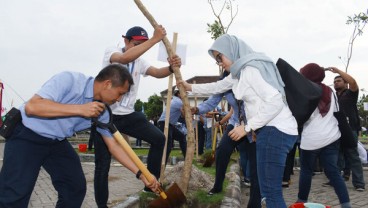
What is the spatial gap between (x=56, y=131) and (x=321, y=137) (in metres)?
3.03

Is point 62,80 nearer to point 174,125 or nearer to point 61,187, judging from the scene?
point 61,187

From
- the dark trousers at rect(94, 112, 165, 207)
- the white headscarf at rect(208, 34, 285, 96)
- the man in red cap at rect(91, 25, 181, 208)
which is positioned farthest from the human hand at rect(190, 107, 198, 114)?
the white headscarf at rect(208, 34, 285, 96)

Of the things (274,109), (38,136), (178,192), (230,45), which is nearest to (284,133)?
(274,109)

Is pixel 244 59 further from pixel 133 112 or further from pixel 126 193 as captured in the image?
pixel 126 193

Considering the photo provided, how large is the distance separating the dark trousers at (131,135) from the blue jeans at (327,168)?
5.75ft

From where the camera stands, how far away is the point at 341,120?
474 cm

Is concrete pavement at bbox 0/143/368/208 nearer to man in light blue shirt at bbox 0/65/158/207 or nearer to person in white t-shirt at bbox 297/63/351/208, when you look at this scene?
person in white t-shirt at bbox 297/63/351/208

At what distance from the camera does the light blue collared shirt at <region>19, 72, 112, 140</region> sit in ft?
9.20

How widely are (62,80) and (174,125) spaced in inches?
229

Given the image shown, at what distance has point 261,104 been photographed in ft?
10.2

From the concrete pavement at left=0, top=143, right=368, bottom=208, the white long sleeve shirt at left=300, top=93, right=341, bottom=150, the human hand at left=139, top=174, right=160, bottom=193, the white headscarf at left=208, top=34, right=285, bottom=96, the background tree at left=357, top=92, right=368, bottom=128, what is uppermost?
the background tree at left=357, top=92, right=368, bottom=128

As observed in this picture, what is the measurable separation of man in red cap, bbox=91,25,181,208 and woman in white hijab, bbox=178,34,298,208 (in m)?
1.21

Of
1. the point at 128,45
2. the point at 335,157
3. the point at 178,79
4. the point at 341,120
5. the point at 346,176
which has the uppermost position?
the point at 128,45

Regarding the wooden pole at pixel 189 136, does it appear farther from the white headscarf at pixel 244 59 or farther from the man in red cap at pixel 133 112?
the white headscarf at pixel 244 59
